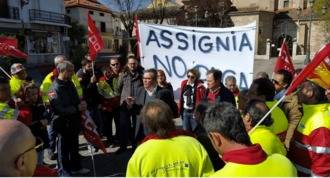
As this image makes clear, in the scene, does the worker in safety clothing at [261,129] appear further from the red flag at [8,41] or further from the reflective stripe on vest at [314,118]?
the red flag at [8,41]

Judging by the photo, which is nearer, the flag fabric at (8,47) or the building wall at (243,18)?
the flag fabric at (8,47)

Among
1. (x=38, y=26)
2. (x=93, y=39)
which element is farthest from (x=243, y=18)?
(x=93, y=39)

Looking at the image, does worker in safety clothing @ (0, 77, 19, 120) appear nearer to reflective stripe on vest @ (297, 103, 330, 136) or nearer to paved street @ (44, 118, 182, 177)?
paved street @ (44, 118, 182, 177)

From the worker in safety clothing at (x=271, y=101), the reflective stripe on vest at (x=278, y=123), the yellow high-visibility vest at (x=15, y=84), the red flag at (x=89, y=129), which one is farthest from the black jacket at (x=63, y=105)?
the reflective stripe on vest at (x=278, y=123)

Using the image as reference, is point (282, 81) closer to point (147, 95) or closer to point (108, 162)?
point (147, 95)

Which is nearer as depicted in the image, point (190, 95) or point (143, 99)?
point (143, 99)

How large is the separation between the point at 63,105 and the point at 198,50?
232 cm

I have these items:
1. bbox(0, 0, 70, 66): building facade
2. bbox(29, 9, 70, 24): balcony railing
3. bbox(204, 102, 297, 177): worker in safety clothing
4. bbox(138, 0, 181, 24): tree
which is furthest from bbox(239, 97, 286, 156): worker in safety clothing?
bbox(138, 0, 181, 24): tree

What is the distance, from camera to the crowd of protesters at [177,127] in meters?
2.04

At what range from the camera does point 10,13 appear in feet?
126

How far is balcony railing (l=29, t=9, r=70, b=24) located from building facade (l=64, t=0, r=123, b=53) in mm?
9628

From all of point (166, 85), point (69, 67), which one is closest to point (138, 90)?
point (166, 85)

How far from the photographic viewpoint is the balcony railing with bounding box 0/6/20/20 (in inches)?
1477

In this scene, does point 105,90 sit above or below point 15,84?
Result: below
